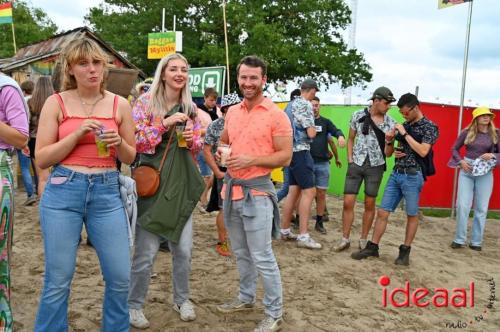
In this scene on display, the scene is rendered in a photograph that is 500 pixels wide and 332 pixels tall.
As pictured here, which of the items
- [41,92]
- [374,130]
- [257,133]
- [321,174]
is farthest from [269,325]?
[41,92]

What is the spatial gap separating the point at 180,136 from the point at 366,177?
2.86 meters

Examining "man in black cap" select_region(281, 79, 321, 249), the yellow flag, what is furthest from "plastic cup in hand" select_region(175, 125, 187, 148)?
the yellow flag

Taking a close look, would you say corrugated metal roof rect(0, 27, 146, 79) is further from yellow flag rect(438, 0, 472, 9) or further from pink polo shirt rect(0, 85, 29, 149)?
pink polo shirt rect(0, 85, 29, 149)

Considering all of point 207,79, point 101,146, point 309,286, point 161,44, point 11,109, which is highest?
point 161,44

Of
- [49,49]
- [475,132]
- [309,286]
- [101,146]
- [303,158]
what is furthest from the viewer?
[49,49]

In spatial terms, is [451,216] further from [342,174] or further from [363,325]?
[363,325]

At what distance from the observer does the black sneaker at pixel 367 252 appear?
17.2 ft

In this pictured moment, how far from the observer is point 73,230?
244cm

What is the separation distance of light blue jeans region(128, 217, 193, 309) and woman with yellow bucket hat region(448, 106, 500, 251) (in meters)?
4.59

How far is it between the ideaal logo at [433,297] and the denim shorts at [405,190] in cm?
89

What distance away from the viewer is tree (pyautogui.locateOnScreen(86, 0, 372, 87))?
23.5 metres

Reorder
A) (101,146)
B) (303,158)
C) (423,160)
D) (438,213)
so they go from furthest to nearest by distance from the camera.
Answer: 1. (438,213)
2. (303,158)
3. (423,160)
4. (101,146)

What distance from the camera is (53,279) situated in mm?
2441

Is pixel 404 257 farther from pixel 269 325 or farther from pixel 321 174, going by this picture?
pixel 269 325
